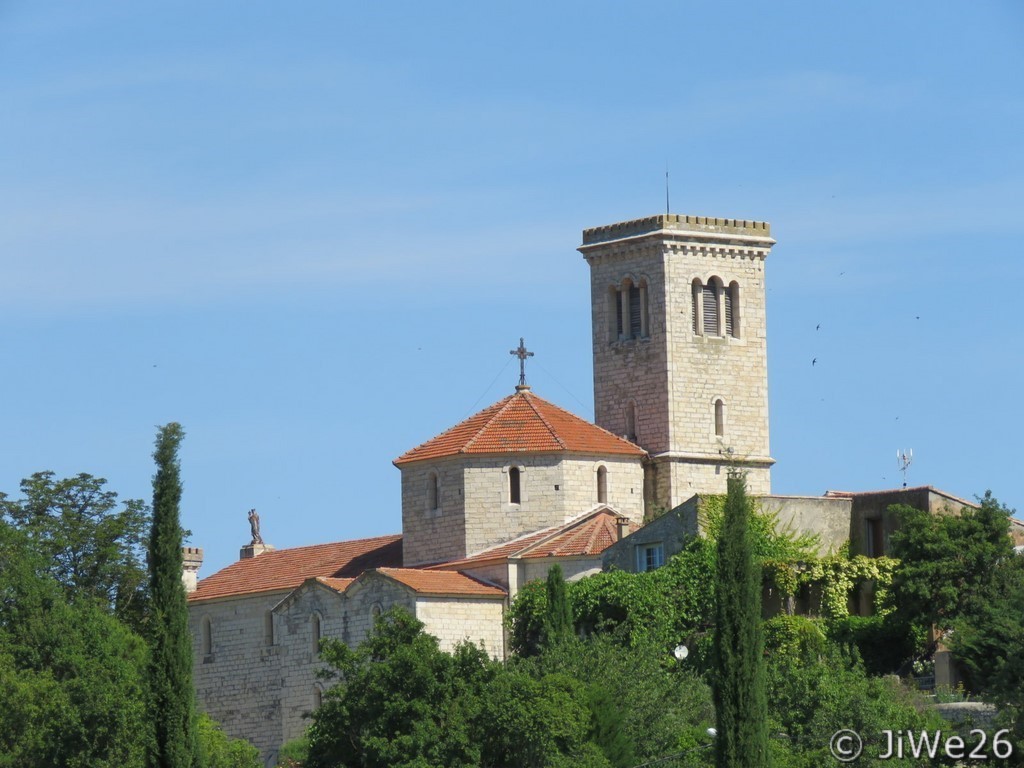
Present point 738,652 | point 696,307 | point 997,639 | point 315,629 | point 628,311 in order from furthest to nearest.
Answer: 1. point 628,311
2. point 696,307
3. point 315,629
4. point 997,639
5. point 738,652

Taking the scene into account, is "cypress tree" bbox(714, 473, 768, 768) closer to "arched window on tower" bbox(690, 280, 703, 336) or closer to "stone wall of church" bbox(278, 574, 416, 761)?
"stone wall of church" bbox(278, 574, 416, 761)

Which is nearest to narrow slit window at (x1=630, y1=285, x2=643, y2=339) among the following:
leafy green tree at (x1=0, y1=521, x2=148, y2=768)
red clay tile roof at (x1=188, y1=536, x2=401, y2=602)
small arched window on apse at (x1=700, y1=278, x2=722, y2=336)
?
small arched window on apse at (x1=700, y1=278, x2=722, y2=336)

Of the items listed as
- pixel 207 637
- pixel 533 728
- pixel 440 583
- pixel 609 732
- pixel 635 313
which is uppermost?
pixel 635 313

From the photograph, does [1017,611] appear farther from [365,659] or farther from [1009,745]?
[365,659]

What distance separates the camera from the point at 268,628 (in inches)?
3095

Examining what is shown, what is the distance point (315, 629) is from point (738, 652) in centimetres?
2718

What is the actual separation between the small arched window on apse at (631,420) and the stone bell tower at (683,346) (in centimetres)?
3

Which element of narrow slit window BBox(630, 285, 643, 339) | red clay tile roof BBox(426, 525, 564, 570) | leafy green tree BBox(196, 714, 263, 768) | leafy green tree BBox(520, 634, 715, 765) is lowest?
leafy green tree BBox(196, 714, 263, 768)

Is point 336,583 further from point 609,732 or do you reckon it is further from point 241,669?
point 609,732

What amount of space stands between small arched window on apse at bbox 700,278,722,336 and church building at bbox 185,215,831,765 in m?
0.04

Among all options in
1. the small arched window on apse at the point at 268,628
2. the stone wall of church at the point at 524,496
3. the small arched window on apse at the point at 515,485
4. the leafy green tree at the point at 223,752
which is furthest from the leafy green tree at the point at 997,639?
the small arched window on apse at the point at 268,628

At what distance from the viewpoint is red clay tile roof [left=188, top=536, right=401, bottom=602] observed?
79.4m

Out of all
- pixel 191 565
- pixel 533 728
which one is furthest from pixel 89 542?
pixel 533 728

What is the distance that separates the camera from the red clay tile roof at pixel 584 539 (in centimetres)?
7206
